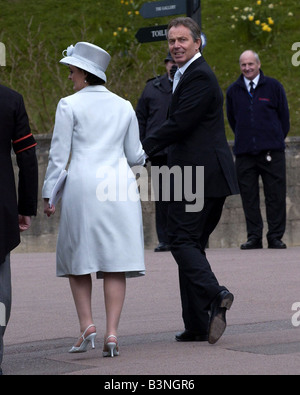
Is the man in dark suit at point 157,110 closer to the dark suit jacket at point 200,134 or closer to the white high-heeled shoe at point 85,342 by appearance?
the dark suit jacket at point 200,134

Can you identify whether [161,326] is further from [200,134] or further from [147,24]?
[147,24]

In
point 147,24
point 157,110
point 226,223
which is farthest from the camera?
point 147,24

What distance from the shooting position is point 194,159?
23.7 ft

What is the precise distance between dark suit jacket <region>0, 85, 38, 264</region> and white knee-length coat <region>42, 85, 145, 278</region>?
37cm

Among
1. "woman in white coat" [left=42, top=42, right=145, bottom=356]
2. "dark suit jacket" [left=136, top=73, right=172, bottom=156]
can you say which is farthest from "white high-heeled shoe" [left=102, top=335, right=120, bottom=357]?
"dark suit jacket" [left=136, top=73, right=172, bottom=156]

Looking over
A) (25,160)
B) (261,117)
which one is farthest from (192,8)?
(25,160)

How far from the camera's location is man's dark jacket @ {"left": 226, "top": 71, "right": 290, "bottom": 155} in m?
13.7

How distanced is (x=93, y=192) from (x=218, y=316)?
3.48 feet

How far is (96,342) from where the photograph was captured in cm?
741

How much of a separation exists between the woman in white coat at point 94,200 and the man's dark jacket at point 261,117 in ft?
23.0

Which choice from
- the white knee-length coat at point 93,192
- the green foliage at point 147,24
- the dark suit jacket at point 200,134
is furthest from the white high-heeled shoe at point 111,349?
the green foliage at point 147,24

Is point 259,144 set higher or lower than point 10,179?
lower

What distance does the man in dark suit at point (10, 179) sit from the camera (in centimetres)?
616

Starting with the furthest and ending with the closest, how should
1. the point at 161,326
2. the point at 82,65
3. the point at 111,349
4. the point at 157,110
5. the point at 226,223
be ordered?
the point at 226,223
the point at 157,110
the point at 161,326
the point at 82,65
the point at 111,349
